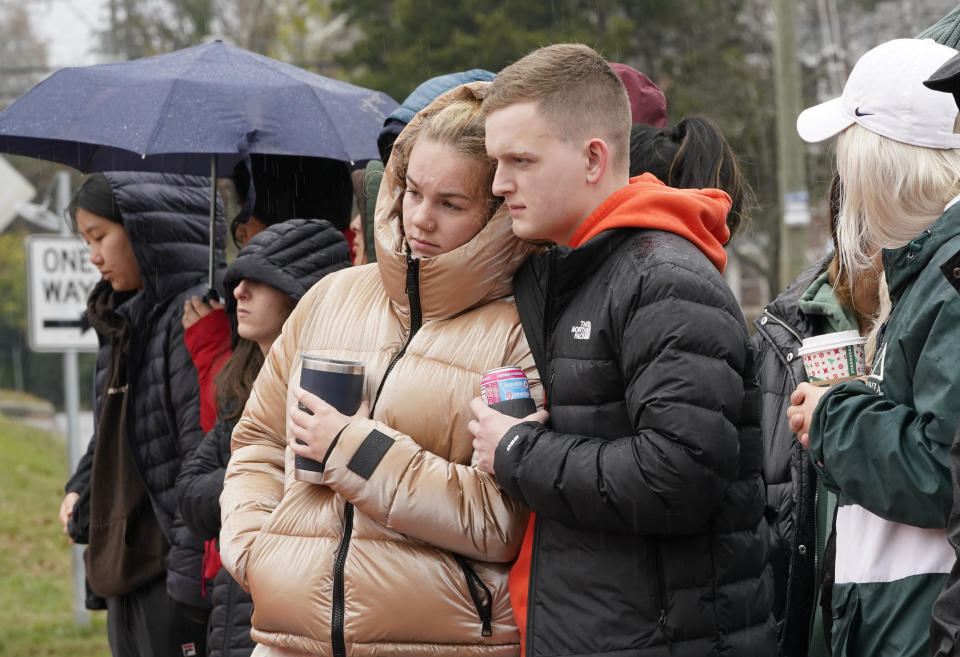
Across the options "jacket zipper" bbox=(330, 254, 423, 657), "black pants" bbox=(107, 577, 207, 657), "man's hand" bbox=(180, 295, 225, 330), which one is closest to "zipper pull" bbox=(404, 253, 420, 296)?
"jacket zipper" bbox=(330, 254, 423, 657)

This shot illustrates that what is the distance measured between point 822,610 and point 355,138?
256 cm

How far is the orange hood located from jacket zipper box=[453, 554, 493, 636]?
76 cm

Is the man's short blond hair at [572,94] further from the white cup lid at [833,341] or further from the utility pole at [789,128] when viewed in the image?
the utility pole at [789,128]

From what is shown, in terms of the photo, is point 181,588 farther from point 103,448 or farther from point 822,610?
point 822,610

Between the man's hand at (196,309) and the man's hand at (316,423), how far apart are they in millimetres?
1930

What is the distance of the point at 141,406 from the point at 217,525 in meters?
1.00

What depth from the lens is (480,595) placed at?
8.81 ft

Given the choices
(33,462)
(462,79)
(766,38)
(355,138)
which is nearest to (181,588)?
(355,138)

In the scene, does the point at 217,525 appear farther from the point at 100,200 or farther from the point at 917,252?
the point at 917,252

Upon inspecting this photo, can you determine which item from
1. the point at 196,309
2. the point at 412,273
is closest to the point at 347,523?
the point at 412,273

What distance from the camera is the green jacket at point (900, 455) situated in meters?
2.32

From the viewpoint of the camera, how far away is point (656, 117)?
12.8 feet

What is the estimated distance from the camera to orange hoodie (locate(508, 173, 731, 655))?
2.62m

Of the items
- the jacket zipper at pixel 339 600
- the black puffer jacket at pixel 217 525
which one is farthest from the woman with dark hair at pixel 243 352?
the jacket zipper at pixel 339 600
